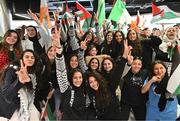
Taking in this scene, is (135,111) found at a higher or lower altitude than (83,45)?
lower

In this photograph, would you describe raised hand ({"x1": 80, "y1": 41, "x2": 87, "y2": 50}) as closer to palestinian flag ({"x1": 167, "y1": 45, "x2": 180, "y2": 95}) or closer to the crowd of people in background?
the crowd of people in background

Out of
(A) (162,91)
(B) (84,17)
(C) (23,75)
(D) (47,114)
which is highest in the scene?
(B) (84,17)

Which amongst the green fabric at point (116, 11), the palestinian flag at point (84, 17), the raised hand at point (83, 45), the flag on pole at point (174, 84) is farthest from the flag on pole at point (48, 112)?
the palestinian flag at point (84, 17)

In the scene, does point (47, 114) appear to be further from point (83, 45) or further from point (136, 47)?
point (136, 47)

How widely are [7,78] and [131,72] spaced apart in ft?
5.04

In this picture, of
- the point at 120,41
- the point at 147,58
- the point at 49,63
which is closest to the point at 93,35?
the point at 120,41

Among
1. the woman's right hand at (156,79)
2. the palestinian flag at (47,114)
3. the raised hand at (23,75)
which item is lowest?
the palestinian flag at (47,114)

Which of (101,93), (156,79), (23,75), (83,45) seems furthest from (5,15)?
(156,79)

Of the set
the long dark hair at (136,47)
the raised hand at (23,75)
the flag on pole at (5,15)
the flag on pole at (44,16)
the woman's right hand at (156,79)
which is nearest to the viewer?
the raised hand at (23,75)

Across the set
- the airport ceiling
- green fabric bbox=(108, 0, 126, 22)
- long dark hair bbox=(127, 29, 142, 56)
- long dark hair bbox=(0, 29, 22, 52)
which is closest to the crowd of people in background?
long dark hair bbox=(0, 29, 22, 52)

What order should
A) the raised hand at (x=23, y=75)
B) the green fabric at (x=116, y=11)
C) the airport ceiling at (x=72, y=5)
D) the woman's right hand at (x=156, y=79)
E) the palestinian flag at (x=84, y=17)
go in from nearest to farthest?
the raised hand at (x=23, y=75)
the woman's right hand at (x=156, y=79)
the green fabric at (x=116, y=11)
the palestinian flag at (x=84, y=17)
the airport ceiling at (x=72, y=5)

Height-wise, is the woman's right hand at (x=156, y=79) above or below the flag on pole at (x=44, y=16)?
below

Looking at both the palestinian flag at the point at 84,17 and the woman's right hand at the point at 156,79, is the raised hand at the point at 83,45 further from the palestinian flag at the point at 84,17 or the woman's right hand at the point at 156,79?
the palestinian flag at the point at 84,17

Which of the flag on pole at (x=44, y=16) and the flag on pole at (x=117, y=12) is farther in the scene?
the flag on pole at (x=117, y=12)
